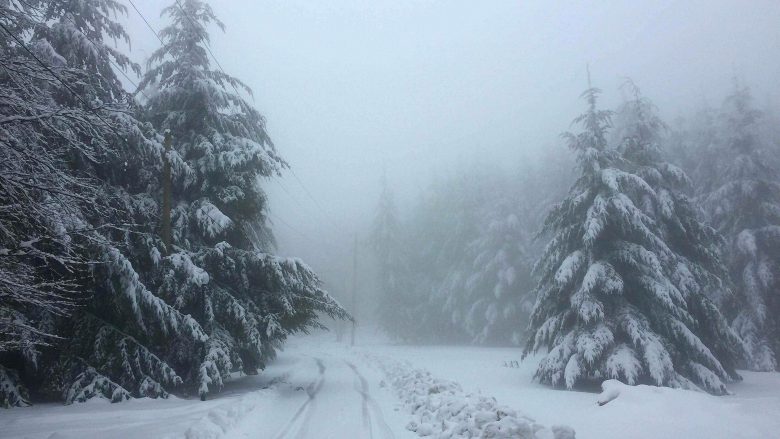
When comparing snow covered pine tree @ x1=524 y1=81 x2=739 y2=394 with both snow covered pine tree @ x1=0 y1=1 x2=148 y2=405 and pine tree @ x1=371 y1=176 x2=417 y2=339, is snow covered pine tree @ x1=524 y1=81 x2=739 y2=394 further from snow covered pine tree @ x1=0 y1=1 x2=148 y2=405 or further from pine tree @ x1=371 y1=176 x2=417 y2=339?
pine tree @ x1=371 y1=176 x2=417 y2=339

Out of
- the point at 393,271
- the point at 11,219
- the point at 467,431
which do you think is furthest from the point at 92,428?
the point at 393,271

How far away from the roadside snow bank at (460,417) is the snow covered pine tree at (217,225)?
434cm

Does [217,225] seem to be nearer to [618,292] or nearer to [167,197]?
[167,197]

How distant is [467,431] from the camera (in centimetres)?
737

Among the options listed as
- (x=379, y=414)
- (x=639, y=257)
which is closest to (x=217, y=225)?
(x=379, y=414)

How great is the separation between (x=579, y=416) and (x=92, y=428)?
8431mm

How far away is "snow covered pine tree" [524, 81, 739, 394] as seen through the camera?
13578 mm

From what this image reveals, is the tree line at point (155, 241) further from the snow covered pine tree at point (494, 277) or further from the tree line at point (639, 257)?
the snow covered pine tree at point (494, 277)

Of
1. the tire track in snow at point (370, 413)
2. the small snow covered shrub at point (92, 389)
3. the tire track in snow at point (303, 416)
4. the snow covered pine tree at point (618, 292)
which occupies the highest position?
the snow covered pine tree at point (618, 292)

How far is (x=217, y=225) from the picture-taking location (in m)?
13.1

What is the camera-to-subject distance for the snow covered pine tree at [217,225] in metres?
12.7

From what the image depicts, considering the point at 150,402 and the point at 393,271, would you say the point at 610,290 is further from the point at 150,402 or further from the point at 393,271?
the point at 393,271

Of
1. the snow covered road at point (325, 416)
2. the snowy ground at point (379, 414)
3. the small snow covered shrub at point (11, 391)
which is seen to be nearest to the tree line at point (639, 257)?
the snowy ground at point (379, 414)

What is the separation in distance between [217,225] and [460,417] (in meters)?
8.56
